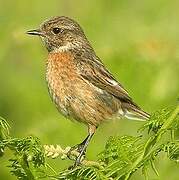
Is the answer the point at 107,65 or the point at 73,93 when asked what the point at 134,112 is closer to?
the point at 73,93

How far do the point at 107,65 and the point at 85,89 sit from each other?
1091 millimetres

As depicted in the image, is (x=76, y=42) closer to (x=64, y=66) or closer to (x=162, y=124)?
(x=64, y=66)

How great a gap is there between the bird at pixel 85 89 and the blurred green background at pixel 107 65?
20 centimetres

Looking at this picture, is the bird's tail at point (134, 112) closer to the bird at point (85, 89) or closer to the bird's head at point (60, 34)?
the bird at point (85, 89)

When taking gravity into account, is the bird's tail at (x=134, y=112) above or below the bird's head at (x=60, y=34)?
below

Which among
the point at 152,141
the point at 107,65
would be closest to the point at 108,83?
the point at 107,65

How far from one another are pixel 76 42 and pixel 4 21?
189 centimetres

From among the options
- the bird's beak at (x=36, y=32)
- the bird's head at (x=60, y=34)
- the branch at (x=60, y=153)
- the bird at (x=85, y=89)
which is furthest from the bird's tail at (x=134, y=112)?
the branch at (x=60, y=153)

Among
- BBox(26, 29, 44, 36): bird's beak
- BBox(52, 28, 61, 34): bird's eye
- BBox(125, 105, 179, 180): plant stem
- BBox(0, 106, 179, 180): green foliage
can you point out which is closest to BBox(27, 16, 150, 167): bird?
BBox(26, 29, 44, 36): bird's beak

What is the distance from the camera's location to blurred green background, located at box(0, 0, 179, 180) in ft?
25.4

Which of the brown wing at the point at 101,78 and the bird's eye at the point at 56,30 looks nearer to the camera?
the brown wing at the point at 101,78

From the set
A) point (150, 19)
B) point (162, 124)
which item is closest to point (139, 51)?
point (150, 19)

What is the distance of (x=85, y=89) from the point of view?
25.0 ft

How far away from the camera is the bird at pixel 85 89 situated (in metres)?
7.41
